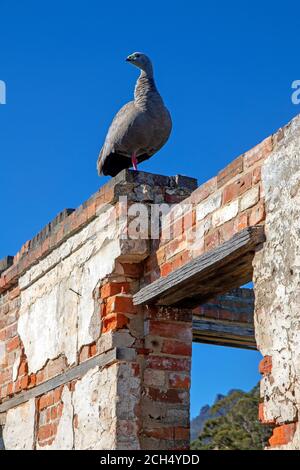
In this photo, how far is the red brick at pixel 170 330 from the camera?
5586 millimetres

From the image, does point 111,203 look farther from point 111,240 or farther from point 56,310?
point 56,310

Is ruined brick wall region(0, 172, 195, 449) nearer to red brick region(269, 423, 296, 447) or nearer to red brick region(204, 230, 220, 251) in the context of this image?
red brick region(204, 230, 220, 251)

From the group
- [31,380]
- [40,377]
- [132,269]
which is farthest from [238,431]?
[132,269]

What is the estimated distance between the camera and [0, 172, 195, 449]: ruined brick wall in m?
5.43

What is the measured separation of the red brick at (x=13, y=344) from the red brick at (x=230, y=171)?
2.76 metres

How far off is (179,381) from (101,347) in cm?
56

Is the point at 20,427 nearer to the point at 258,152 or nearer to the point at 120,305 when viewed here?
the point at 120,305

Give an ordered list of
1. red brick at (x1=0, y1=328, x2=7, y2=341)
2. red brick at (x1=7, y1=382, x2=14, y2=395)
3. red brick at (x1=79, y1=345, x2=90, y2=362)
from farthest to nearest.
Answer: red brick at (x1=0, y1=328, x2=7, y2=341)
red brick at (x1=7, y1=382, x2=14, y2=395)
red brick at (x1=79, y1=345, x2=90, y2=362)

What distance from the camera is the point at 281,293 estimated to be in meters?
4.31

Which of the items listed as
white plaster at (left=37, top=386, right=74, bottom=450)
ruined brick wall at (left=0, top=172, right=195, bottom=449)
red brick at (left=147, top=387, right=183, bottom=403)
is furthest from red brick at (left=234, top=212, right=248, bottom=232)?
white plaster at (left=37, top=386, right=74, bottom=450)

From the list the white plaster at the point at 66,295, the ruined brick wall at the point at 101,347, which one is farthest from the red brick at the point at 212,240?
the white plaster at the point at 66,295

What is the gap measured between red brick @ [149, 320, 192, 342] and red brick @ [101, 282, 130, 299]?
285 millimetres

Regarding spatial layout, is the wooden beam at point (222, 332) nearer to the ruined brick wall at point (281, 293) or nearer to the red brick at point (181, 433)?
the red brick at point (181, 433)

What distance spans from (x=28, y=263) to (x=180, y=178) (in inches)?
73.2
